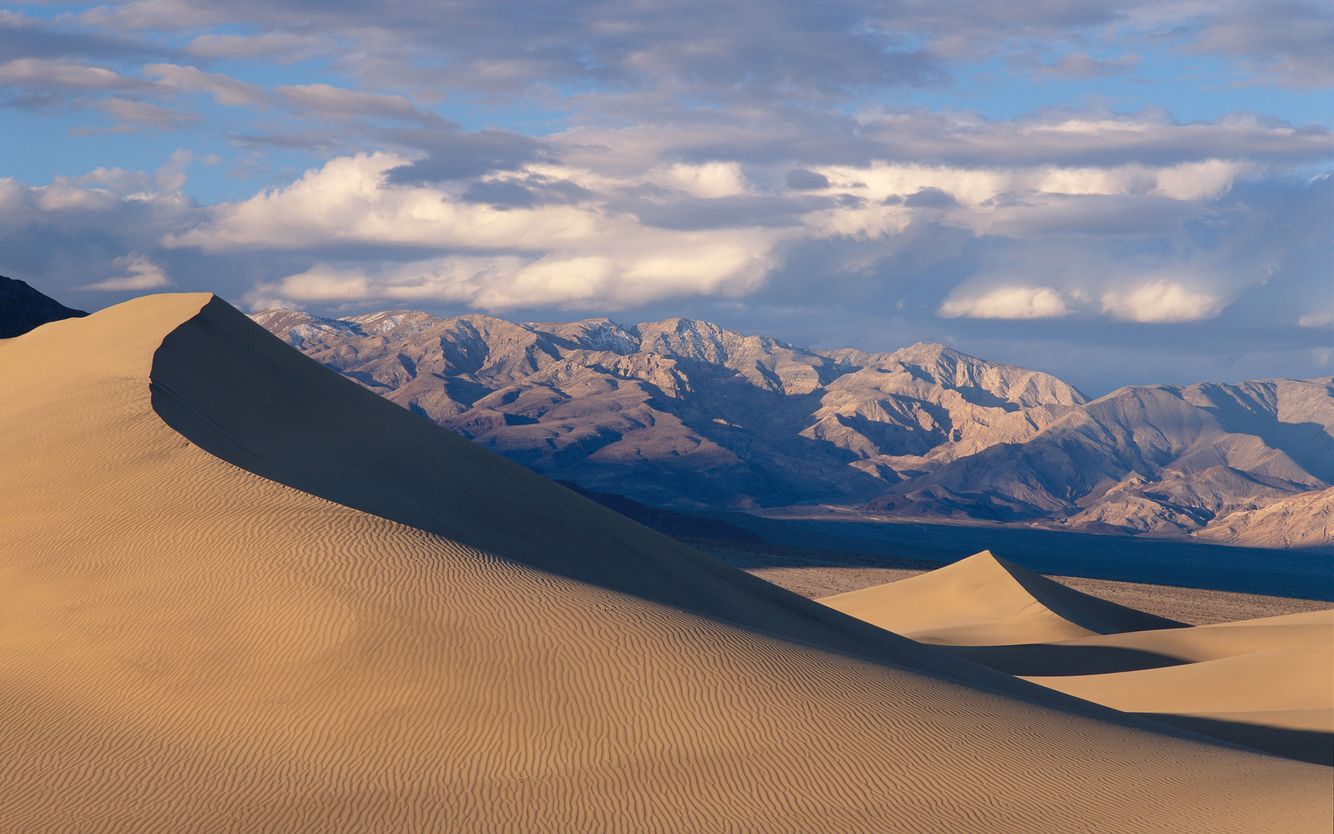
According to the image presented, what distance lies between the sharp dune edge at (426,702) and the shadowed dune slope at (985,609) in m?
21.0

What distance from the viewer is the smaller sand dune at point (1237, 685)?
991 inches

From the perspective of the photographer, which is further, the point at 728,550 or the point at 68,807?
the point at 728,550

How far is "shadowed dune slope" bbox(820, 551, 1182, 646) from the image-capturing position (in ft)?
154

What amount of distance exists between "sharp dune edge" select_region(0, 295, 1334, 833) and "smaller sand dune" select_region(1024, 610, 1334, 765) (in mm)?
4571

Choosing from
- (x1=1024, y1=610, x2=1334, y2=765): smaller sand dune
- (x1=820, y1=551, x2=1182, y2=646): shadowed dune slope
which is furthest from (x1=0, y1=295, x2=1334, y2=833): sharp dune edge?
(x1=820, y1=551, x2=1182, y2=646): shadowed dune slope

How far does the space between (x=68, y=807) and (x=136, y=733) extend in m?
2.18

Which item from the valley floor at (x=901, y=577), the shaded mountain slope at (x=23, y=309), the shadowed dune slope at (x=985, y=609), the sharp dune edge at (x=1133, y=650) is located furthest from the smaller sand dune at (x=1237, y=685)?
the shaded mountain slope at (x=23, y=309)

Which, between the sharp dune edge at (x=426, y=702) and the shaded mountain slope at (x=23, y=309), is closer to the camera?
the sharp dune edge at (x=426, y=702)

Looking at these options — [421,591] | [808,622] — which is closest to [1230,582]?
[808,622]

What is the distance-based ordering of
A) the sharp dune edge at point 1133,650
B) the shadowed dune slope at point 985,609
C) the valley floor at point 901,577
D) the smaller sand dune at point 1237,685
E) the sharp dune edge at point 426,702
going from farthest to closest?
the valley floor at point 901,577
the shadowed dune slope at point 985,609
the sharp dune edge at point 1133,650
the smaller sand dune at point 1237,685
the sharp dune edge at point 426,702

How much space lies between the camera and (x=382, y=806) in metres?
14.8

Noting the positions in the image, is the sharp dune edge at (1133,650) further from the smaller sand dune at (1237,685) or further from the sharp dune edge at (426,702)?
the sharp dune edge at (426,702)

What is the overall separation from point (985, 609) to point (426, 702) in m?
37.9

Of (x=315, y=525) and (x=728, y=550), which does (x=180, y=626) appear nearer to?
(x=315, y=525)
